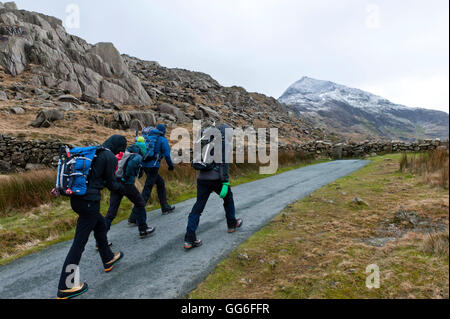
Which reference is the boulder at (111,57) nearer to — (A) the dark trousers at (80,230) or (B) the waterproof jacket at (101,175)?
(B) the waterproof jacket at (101,175)

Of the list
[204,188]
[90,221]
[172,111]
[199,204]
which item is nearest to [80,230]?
[90,221]

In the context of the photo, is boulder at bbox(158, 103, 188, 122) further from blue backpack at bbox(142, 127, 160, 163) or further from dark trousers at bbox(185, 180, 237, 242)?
dark trousers at bbox(185, 180, 237, 242)

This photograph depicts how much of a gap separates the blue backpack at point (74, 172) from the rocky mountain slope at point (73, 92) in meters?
17.3

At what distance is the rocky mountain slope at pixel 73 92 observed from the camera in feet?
70.9

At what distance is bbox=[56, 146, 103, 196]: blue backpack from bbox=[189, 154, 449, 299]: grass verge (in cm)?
208

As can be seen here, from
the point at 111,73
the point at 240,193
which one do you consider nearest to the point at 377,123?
the point at 111,73

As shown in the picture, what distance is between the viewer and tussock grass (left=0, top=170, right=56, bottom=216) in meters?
7.11

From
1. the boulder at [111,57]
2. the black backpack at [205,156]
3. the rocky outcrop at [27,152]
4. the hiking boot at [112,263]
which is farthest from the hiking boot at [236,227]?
the boulder at [111,57]

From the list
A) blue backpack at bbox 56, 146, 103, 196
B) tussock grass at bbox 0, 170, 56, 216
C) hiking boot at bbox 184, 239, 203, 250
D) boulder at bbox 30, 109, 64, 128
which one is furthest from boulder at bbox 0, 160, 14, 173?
hiking boot at bbox 184, 239, 203, 250

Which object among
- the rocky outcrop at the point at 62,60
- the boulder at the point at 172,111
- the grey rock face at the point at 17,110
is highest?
the rocky outcrop at the point at 62,60

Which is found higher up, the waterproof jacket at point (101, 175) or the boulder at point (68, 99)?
the boulder at point (68, 99)

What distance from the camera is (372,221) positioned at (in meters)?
4.31

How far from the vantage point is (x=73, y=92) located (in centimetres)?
3222

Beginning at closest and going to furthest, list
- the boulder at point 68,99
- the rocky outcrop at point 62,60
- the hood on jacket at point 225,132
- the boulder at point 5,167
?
the hood on jacket at point 225,132 < the boulder at point 5,167 < the boulder at point 68,99 < the rocky outcrop at point 62,60
